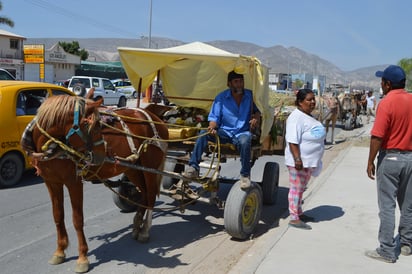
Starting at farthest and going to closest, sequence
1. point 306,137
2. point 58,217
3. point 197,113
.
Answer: point 197,113 → point 306,137 → point 58,217

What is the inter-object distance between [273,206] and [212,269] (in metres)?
3.02

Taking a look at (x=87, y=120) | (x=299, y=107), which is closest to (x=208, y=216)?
(x=299, y=107)

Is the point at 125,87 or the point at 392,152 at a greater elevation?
the point at 125,87

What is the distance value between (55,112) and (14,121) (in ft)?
13.3

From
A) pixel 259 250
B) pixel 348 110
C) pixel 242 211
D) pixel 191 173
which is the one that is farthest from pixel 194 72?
pixel 348 110

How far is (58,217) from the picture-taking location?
4574 mm

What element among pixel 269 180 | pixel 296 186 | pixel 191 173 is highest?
pixel 191 173

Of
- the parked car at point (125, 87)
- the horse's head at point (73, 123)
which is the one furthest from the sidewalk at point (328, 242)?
the parked car at point (125, 87)

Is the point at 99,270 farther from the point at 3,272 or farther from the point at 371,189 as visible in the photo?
the point at 371,189

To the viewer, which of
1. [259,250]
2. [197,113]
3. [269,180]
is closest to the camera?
[259,250]

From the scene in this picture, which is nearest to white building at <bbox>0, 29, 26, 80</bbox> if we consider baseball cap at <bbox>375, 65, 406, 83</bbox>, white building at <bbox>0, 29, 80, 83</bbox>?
white building at <bbox>0, 29, 80, 83</bbox>

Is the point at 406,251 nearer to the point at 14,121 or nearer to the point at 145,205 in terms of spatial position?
the point at 145,205

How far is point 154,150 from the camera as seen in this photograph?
5.43 meters

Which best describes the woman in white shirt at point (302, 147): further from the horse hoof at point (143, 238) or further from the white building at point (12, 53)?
the white building at point (12, 53)
